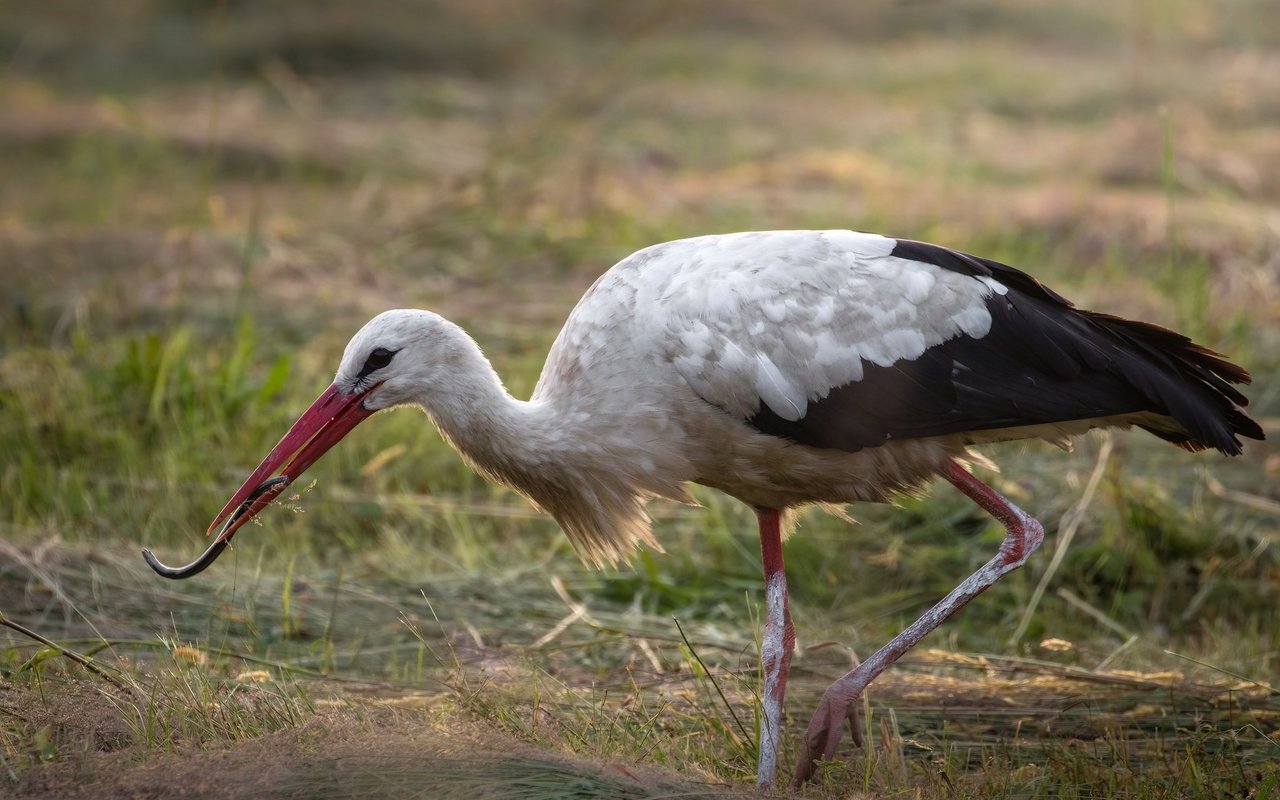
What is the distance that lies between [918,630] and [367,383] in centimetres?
153

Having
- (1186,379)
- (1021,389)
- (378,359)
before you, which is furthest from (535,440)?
(1186,379)

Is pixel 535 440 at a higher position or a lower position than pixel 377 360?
lower

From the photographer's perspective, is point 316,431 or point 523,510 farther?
point 523,510

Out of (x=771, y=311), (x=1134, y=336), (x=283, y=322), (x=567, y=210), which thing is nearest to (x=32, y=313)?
(x=283, y=322)

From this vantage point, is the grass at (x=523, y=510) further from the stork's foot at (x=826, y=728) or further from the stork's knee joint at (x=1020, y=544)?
the stork's knee joint at (x=1020, y=544)

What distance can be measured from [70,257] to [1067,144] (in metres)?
6.98

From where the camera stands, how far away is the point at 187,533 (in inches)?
191

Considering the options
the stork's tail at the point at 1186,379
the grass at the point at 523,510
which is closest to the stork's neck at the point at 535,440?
the grass at the point at 523,510

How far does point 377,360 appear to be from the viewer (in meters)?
3.59

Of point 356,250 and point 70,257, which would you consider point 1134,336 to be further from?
point 70,257

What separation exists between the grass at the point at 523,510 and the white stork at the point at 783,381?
1.43 feet

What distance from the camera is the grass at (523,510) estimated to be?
10.5ft

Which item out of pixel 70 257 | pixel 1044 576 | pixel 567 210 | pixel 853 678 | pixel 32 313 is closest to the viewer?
pixel 853 678

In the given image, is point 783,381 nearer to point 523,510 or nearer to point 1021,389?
point 1021,389
